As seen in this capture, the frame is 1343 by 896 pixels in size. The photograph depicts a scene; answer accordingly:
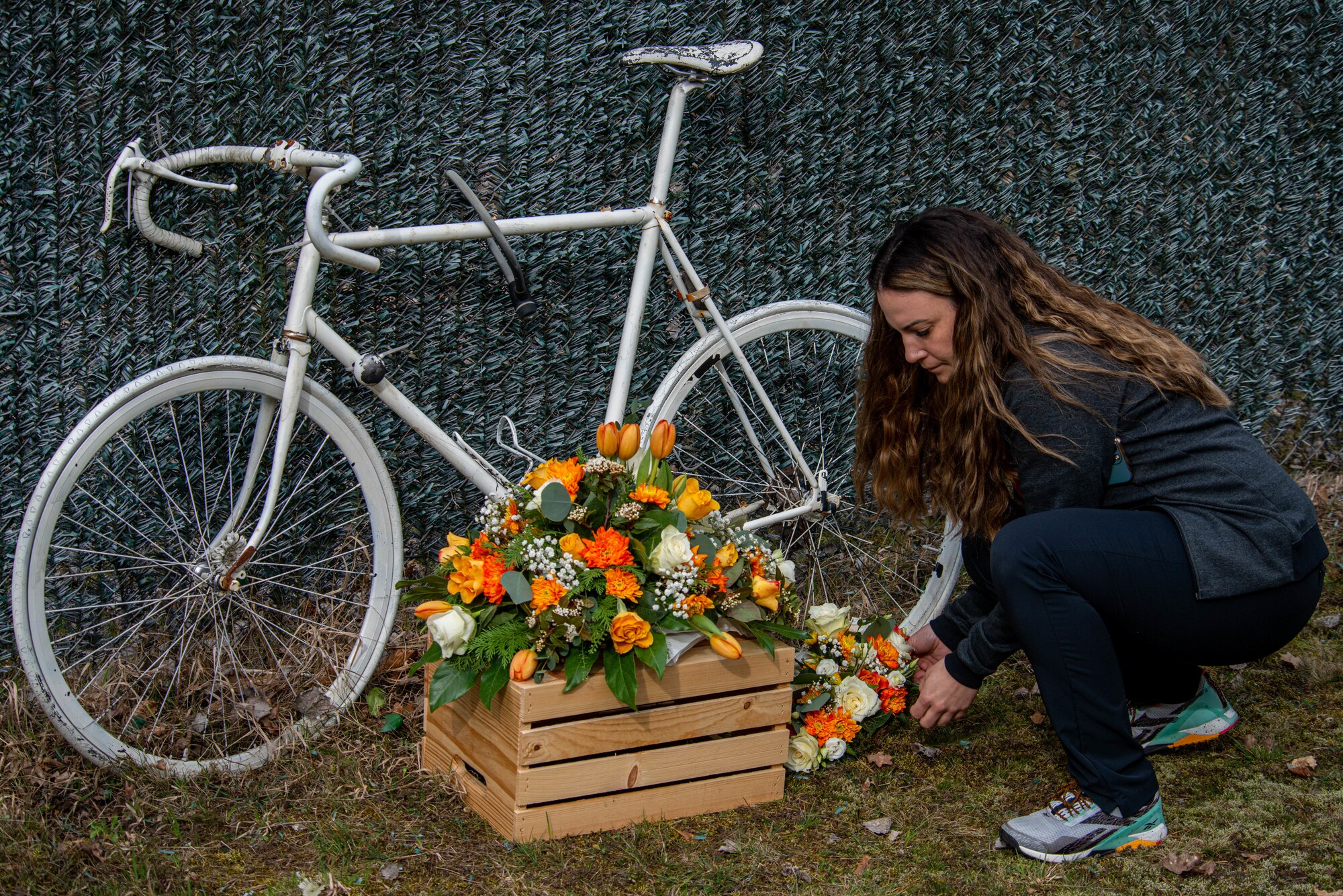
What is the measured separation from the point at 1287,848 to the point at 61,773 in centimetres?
284

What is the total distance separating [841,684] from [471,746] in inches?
39.2

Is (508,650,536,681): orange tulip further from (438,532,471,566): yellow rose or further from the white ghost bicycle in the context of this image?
the white ghost bicycle

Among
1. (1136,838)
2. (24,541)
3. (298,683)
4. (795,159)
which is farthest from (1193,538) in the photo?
(24,541)

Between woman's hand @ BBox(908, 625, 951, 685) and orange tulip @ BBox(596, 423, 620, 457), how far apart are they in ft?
3.65

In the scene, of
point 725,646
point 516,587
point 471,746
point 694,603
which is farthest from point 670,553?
point 471,746

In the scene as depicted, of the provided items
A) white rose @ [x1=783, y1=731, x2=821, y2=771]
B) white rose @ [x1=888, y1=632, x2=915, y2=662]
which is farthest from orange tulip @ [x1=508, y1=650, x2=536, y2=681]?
white rose @ [x1=888, y1=632, x2=915, y2=662]

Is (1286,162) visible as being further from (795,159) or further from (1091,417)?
(1091,417)

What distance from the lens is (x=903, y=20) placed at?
3666 mm

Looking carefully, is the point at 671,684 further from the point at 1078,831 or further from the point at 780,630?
the point at 1078,831

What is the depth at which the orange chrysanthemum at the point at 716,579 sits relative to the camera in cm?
251

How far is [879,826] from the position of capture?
2.60m

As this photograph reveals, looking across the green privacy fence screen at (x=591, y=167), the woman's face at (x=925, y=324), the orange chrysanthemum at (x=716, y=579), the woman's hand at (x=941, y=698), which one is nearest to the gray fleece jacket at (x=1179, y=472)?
the woman's face at (x=925, y=324)

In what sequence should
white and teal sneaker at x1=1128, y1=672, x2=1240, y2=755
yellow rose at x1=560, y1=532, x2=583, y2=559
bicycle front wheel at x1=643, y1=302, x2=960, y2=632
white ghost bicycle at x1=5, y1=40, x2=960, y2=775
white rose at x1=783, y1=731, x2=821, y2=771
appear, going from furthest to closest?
bicycle front wheel at x1=643, y1=302, x2=960, y2=632 < white and teal sneaker at x1=1128, y1=672, x2=1240, y2=755 < white rose at x1=783, y1=731, x2=821, y2=771 < white ghost bicycle at x1=5, y1=40, x2=960, y2=775 < yellow rose at x1=560, y1=532, x2=583, y2=559

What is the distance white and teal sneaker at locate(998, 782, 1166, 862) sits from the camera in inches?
95.4
